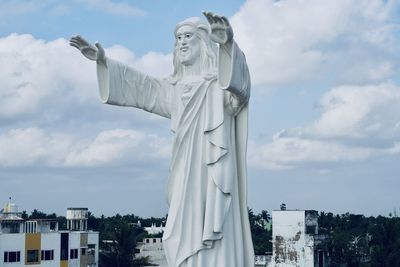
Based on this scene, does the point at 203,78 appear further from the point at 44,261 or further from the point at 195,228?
the point at 44,261

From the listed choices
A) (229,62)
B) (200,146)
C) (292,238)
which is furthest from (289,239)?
(229,62)

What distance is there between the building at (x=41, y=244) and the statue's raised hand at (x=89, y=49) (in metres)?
22.8

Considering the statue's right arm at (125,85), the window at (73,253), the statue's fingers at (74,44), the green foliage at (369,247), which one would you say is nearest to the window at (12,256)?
the window at (73,253)

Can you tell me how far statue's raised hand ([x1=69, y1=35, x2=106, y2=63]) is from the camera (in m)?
7.04

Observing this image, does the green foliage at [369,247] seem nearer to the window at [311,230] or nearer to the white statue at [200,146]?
the window at [311,230]

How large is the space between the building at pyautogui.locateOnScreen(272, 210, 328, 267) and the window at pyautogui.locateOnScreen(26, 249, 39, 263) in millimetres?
9690

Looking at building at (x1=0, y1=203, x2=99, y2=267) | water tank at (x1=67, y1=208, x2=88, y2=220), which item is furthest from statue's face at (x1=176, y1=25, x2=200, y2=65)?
water tank at (x1=67, y1=208, x2=88, y2=220)

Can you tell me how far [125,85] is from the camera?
7344 mm

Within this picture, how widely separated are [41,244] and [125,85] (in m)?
23.8

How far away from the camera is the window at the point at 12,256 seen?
1130 inches

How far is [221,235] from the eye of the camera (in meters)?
6.94

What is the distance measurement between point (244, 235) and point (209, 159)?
80cm

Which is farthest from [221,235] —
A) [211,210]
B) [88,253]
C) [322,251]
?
[322,251]

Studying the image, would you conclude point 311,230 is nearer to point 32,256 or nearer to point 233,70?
point 32,256
